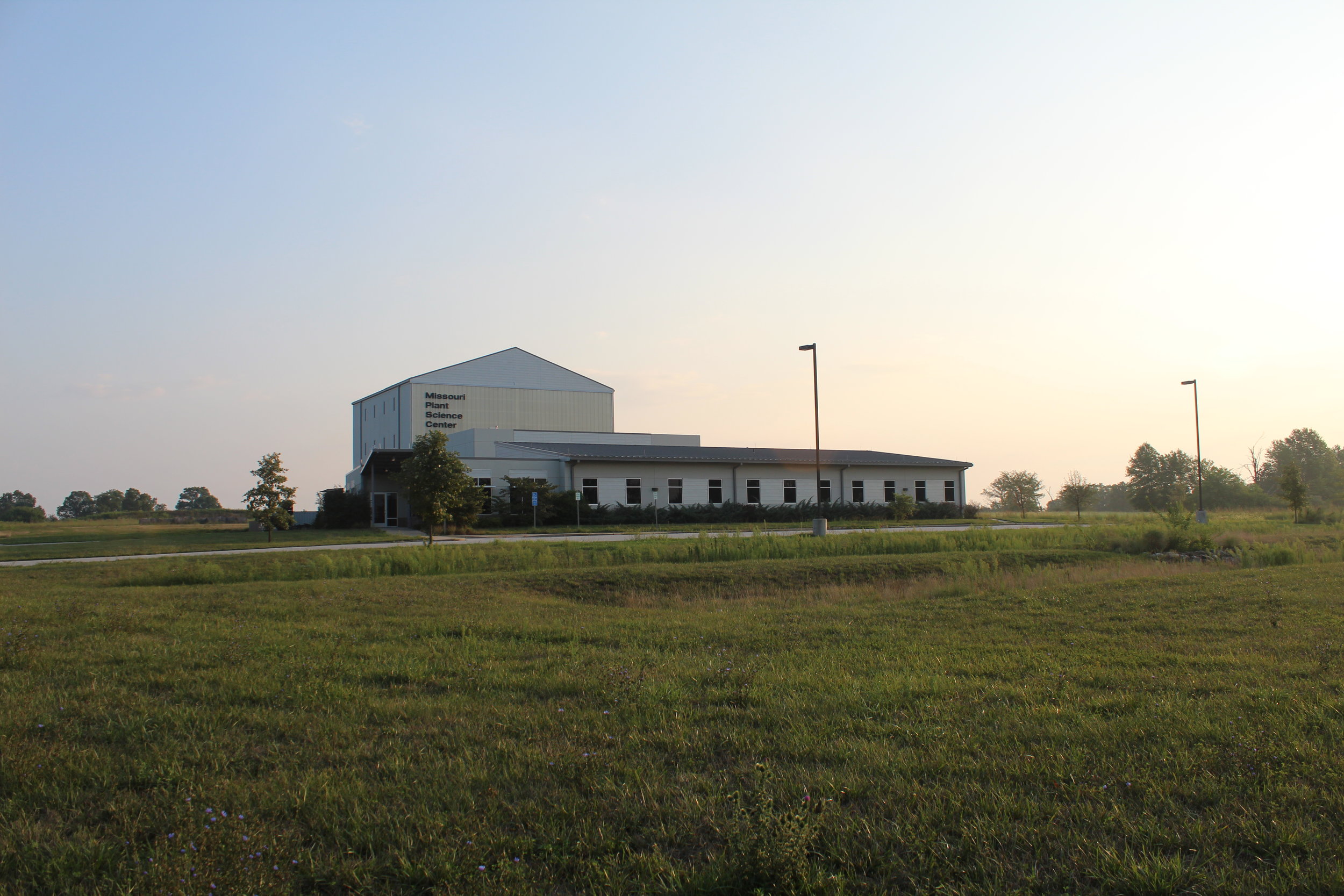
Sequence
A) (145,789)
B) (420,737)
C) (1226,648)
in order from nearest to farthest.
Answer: (145,789), (420,737), (1226,648)

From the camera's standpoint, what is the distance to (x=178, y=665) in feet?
23.3

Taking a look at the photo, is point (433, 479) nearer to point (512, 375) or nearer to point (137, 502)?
point (512, 375)

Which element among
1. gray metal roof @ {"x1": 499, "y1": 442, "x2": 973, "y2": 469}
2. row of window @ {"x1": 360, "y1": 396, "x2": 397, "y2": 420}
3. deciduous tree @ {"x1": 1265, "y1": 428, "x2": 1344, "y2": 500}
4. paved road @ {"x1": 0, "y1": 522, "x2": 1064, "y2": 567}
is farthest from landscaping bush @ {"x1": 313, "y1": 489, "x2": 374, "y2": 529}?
deciduous tree @ {"x1": 1265, "y1": 428, "x2": 1344, "y2": 500}

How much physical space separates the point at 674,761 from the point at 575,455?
37581 millimetres

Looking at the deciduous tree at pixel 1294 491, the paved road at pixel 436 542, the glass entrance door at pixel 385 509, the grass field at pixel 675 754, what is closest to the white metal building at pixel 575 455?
the glass entrance door at pixel 385 509

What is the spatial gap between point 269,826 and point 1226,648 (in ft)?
26.5

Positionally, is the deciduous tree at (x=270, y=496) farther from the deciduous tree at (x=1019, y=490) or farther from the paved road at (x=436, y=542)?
the deciduous tree at (x=1019, y=490)

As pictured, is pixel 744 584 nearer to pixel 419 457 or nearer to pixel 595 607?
pixel 595 607

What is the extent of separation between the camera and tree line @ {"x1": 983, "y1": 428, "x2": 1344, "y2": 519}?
173 feet

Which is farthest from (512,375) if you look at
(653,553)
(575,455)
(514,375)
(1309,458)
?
(1309,458)

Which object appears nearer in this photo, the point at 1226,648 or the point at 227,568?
the point at 1226,648

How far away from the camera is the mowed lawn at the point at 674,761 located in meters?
3.32

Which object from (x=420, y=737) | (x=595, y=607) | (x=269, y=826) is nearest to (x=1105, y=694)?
(x=420, y=737)

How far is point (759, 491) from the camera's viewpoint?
46.3m
